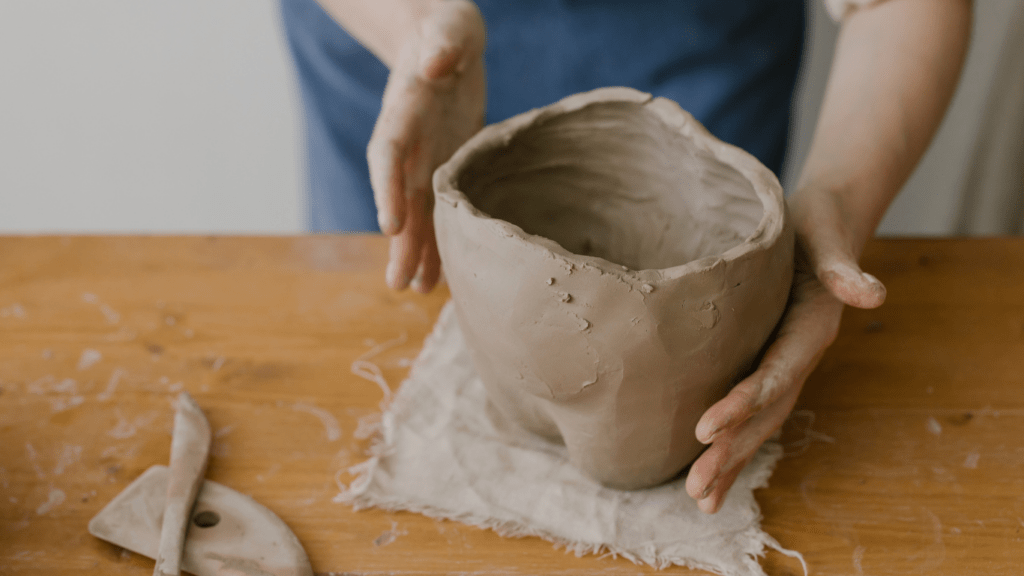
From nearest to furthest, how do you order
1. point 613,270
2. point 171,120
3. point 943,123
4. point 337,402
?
point 613,270 → point 337,402 → point 943,123 → point 171,120

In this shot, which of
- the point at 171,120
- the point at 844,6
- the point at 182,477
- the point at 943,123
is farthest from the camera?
the point at 171,120

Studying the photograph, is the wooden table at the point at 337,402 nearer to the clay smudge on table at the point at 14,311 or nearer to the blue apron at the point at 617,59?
the clay smudge on table at the point at 14,311

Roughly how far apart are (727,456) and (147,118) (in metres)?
1.43

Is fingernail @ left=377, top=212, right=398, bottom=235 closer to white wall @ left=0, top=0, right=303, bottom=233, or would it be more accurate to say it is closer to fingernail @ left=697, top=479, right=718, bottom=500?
fingernail @ left=697, top=479, right=718, bottom=500

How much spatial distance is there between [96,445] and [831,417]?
1.96ft

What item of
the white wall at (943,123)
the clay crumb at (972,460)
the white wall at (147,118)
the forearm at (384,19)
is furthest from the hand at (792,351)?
the white wall at (147,118)

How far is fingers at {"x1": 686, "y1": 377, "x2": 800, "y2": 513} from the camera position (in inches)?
21.3

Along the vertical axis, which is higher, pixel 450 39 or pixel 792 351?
pixel 450 39

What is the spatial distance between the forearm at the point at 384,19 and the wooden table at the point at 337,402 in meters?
0.21

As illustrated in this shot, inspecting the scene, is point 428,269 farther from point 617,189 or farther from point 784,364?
point 784,364

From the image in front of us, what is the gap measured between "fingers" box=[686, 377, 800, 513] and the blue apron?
463 mm

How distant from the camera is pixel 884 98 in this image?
28.6 inches

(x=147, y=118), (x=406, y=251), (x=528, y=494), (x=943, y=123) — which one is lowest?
(x=147, y=118)

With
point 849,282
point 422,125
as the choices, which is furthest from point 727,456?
point 422,125
